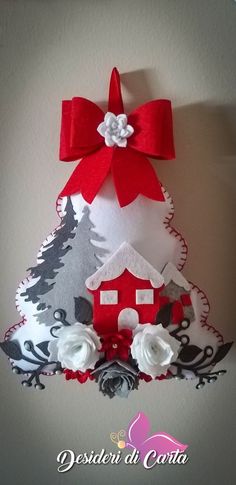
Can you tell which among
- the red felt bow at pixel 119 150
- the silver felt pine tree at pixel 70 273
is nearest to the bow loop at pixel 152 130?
the red felt bow at pixel 119 150

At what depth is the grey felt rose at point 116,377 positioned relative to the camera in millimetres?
615

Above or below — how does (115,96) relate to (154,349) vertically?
above

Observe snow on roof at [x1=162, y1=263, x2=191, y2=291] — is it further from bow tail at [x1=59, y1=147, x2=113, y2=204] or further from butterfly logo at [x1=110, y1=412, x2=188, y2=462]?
butterfly logo at [x1=110, y1=412, x2=188, y2=462]

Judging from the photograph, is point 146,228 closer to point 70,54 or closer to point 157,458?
point 70,54

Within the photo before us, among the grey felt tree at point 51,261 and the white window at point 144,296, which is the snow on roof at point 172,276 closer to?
the white window at point 144,296

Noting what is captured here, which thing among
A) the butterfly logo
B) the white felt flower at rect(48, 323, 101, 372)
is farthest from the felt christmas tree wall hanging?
the butterfly logo

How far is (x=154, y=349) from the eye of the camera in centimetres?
61

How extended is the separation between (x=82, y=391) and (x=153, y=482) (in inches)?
10.3

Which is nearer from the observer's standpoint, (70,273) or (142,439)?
(70,273)

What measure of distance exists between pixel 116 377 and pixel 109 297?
136mm

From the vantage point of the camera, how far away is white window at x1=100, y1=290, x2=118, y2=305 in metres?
0.63

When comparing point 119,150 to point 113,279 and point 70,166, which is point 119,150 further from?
point 113,279

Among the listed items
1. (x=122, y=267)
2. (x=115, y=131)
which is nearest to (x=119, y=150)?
(x=115, y=131)

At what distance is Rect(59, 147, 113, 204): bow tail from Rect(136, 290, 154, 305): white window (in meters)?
0.18
